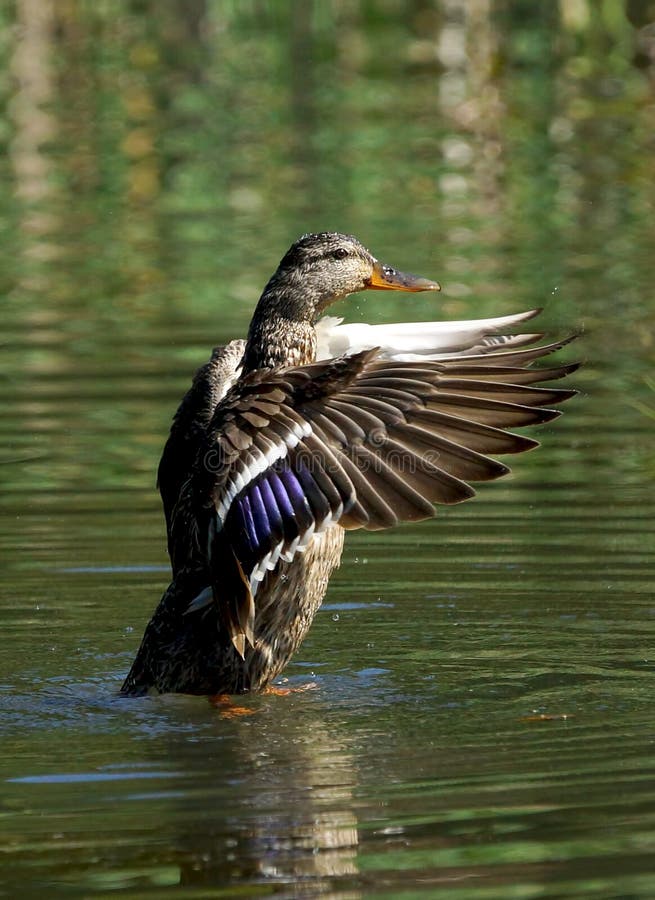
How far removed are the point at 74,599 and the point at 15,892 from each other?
3418mm

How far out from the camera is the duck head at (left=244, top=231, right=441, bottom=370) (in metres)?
7.43

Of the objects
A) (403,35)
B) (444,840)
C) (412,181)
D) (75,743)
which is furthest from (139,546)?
(403,35)

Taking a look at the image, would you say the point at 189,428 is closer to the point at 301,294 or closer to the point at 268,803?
the point at 301,294

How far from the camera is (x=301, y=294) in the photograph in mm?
7461

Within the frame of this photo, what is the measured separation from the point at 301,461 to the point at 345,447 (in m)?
0.16

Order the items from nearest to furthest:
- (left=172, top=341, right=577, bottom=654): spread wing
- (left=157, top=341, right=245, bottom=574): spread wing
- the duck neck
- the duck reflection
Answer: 1. the duck reflection
2. (left=172, top=341, right=577, bottom=654): spread wing
3. the duck neck
4. (left=157, top=341, right=245, bottom=574): spread wing

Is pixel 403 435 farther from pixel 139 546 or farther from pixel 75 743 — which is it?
pixel 139 546

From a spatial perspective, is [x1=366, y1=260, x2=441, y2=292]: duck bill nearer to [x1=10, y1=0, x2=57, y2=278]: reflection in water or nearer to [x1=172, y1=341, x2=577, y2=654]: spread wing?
[x1=172, y1=341, x2=577, y2=654]: spread wing

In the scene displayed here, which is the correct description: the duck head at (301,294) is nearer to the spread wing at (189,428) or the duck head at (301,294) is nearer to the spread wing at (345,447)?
the spread wing at (189,428)

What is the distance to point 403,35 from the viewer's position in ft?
107

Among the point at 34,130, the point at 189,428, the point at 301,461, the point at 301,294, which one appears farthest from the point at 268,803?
the point at 34,130

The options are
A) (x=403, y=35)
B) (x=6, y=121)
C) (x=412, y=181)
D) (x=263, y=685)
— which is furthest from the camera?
(x=403, y=35)

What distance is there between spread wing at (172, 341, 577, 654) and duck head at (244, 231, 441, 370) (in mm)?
751

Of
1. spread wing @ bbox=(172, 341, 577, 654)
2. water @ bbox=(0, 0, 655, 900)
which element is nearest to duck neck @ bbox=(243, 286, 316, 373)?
spread wing @ bbox=(172, 341, 577, 654)
